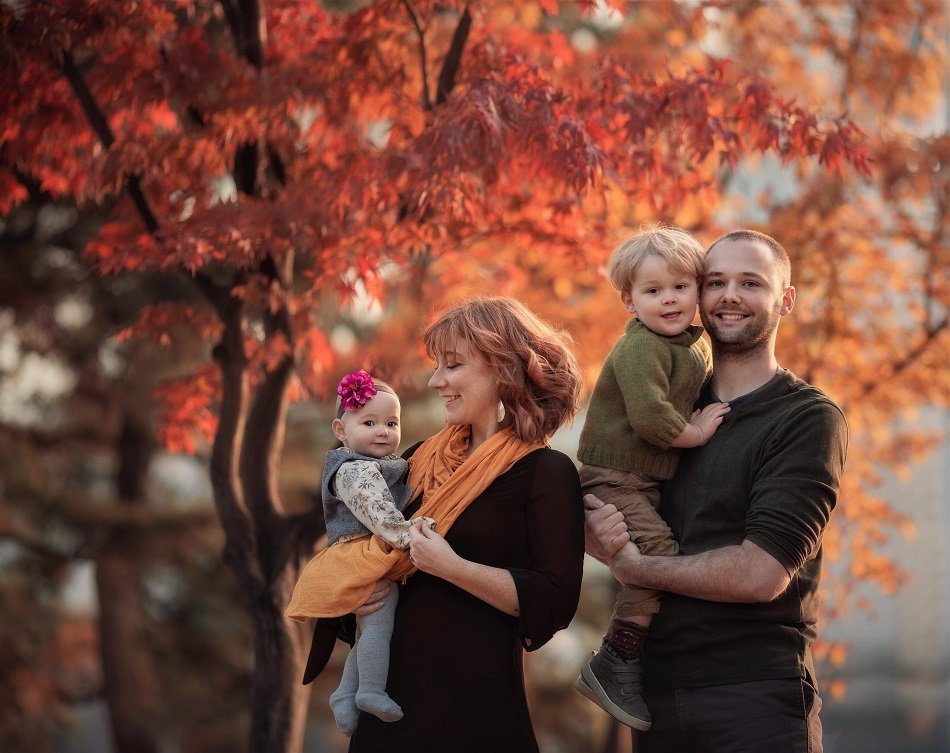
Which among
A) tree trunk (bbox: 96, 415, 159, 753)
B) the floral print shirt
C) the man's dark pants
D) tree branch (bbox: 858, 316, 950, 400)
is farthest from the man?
tree trunk (bbox: 96, 415, 159, 753)

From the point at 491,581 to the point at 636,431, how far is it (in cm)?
57

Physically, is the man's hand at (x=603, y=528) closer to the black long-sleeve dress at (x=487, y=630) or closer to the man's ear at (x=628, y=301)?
the black long-sleeve dress at (x=487, y=630)

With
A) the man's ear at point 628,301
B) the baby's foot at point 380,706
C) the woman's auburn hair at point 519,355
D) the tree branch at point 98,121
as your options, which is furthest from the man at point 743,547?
the tree branch at point 98,121

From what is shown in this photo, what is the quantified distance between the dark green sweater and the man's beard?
0.10 meters

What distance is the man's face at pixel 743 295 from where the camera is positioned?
9.75 feet

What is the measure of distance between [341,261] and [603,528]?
2295 millimetres

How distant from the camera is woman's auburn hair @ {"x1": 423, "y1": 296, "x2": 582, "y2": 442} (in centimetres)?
291

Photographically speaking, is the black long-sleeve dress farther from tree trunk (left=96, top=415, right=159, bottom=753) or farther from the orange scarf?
tree trunk (left=96, top=415, right=159, bottom=753)

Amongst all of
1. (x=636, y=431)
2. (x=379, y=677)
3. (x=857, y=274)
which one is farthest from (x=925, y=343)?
(x=379, y=677)

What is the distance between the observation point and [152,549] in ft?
34.9

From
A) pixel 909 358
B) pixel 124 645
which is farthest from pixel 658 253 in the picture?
pixel 124 645

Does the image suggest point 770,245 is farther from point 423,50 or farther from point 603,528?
point 423,50

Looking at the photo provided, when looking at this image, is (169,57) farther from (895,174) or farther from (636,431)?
(895,174)

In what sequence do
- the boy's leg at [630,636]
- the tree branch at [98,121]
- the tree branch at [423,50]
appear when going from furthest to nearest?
the tree branch at [423,50] → the tree branch at [98,121] → the boy's leg at [630,636]
